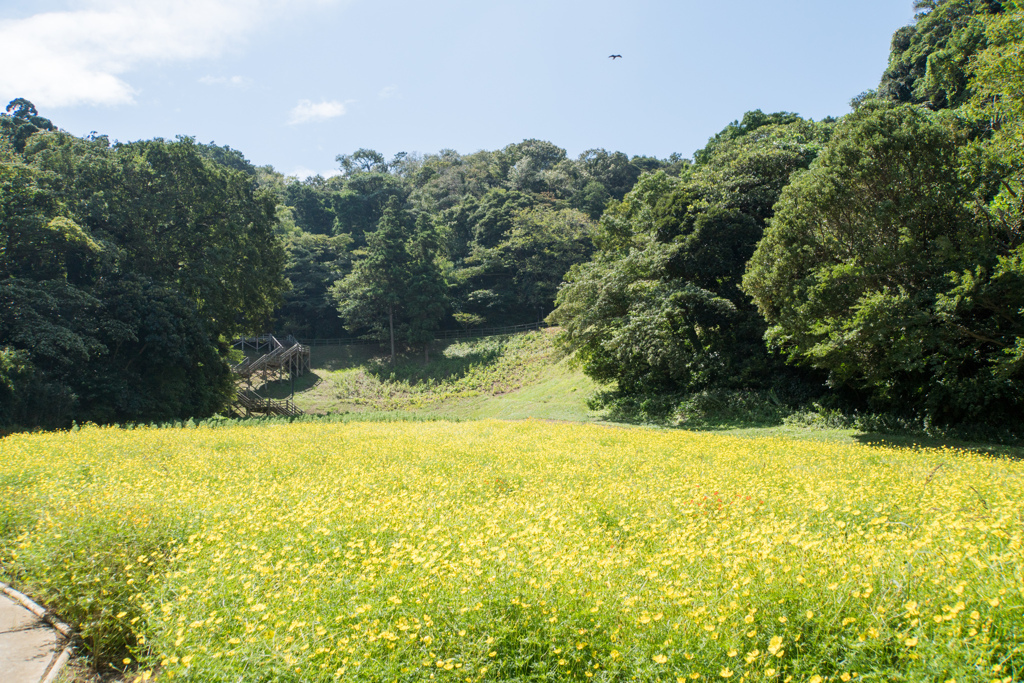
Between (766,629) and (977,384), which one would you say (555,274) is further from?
(766,629)

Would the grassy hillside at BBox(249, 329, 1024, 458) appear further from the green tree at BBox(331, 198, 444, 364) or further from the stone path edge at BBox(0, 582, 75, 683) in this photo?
the stone path edge at BBox(0, 582, 75, 683)

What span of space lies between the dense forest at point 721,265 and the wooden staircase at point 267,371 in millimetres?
Answer: 5227

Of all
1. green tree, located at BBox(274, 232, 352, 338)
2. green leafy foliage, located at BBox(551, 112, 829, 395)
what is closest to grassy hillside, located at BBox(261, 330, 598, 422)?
green tree, located at BBox(274, 232, 352, 338)

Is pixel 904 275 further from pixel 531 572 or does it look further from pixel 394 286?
pixel 394 286

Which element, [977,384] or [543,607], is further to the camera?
[977,384]

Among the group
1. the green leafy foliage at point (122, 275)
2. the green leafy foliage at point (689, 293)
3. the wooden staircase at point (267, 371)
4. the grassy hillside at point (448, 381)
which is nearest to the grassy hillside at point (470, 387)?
the grassy hillside at point (448, 381)

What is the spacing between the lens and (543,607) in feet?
14.1

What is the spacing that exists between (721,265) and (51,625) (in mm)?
25875

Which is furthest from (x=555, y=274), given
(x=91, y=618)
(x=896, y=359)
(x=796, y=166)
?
(x=91, y=618)

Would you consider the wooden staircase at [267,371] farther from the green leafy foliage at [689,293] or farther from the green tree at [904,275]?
the green tree at [904,275]

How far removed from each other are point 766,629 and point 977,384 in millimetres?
16707

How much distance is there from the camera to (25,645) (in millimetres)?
5266

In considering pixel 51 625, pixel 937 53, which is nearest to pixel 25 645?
pixel 51 625

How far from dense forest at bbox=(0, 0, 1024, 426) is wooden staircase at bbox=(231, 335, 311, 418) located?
206 inches
